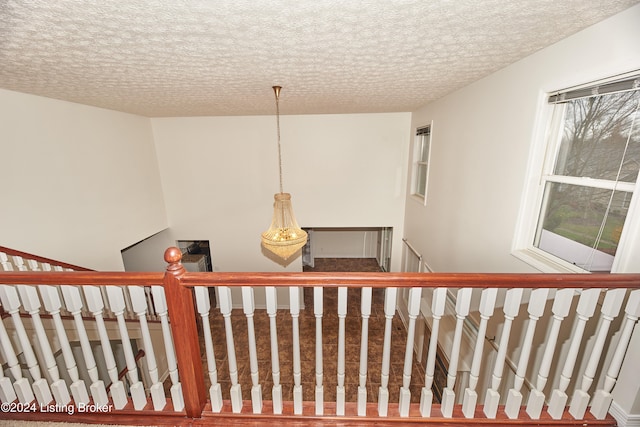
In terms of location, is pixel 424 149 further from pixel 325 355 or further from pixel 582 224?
pixel 325 355

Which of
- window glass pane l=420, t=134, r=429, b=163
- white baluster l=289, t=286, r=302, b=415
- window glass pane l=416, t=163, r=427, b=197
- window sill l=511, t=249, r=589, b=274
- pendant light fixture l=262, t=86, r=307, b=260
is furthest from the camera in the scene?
window glass pane l=416, t=163, r=427, b=197

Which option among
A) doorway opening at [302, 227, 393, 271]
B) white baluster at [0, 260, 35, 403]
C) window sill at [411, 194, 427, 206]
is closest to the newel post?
white baluster at [0, 260, 35, 403]

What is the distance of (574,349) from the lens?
1218mm

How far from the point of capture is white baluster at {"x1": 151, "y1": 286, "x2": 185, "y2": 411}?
1203 millimetres

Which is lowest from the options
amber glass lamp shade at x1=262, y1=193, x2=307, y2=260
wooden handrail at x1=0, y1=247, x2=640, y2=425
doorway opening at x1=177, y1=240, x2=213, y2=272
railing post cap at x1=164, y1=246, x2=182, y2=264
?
doorway opening at x1=177, y1=240, x2=213, y2=272

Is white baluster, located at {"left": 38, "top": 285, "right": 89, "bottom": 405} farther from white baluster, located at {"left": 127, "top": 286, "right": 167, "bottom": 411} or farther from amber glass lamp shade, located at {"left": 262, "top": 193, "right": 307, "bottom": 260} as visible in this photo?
amber glass lamp shade, located at {"left": 262, "top": 193, "right": 307, "bottom": 260}

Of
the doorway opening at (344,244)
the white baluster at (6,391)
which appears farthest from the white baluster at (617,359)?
the doorway opening at (344,244)

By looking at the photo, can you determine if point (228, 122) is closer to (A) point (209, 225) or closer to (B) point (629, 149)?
(A) point (209, 225)

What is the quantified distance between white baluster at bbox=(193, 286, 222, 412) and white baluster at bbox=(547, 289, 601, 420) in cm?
162

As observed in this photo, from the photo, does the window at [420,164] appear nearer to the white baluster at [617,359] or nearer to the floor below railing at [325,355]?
the floor below railing at [325,355]

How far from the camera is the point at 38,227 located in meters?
2.96

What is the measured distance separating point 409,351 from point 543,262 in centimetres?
142

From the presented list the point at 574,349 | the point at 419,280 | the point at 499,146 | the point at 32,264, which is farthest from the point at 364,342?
the point at 32,264

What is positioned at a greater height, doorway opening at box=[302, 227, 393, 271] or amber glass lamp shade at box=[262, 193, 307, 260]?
amber glass lamp shade at box=[262, 193, 307, 260]
